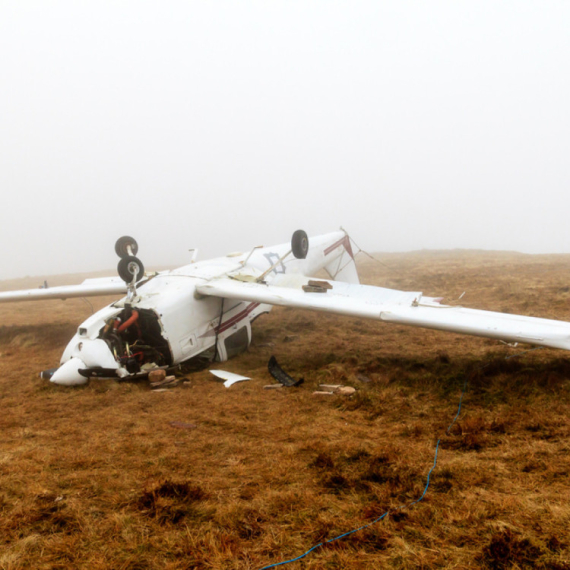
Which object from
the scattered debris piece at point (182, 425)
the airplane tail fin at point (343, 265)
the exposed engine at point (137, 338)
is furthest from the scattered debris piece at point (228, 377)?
the airplane tail fin at point (343, 265)

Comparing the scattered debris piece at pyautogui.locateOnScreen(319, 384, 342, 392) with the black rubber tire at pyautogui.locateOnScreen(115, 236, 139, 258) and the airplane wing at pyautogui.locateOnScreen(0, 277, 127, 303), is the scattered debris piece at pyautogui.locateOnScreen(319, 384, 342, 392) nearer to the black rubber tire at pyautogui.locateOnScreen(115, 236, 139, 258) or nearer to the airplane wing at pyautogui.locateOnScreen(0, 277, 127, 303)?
the black rubber tire at pyautogui.locateOnScreen(115, 236, 139, 258)

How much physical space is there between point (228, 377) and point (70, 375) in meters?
2.92

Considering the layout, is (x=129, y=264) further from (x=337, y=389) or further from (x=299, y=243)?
(x=337, y=389)

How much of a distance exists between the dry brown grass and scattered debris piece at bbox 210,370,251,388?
0.76ft

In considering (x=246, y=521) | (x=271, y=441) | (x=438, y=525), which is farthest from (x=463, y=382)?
(x=246, y=521)

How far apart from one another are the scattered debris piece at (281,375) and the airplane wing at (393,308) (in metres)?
1.33

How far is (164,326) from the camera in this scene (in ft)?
28.3

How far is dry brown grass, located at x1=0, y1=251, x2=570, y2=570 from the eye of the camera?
3.37 metres

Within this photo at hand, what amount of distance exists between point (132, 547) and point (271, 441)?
7.94 ft

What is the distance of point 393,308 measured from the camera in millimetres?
8227

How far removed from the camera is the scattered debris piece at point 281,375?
819 cm

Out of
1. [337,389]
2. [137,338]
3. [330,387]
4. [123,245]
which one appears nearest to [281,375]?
[330,387]

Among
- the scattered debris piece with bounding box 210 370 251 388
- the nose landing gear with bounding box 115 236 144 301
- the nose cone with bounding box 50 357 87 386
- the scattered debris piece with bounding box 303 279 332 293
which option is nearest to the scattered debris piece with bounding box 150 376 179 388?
the scattered debris piece with bounding box 210 370 251 388

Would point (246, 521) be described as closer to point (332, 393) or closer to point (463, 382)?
point (332, 393)
